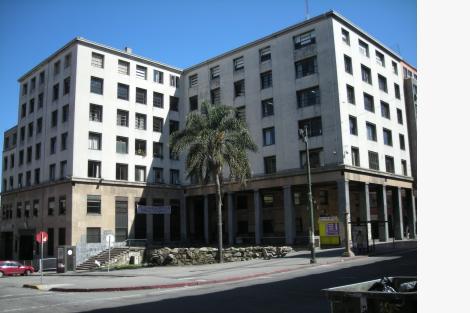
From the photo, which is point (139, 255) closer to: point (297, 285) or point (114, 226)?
point (114, 226)

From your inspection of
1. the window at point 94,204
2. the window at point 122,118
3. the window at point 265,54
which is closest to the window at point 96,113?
the window at point 122,118

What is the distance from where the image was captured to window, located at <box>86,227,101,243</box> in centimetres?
4247

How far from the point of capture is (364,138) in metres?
40.9

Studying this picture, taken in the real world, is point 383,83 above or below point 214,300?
above

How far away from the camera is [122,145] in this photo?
46906 millimetres

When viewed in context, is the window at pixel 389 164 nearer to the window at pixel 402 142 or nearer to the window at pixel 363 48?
the window at pixel 402 142

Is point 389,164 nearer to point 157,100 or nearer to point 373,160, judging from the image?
point 373,160

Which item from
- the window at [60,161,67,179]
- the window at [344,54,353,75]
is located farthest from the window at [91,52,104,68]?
the window at [344,54,353,75]

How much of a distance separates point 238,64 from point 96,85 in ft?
49.9

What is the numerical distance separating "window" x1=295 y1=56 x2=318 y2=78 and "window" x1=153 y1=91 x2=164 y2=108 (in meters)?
17.7

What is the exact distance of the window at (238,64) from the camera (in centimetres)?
A: 4681

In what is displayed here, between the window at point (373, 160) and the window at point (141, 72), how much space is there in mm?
26628

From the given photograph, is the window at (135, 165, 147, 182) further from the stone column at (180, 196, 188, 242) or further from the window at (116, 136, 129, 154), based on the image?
the stone column at (180, 196, 188, 242)

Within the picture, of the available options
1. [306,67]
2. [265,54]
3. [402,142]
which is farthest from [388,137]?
[265,54]
